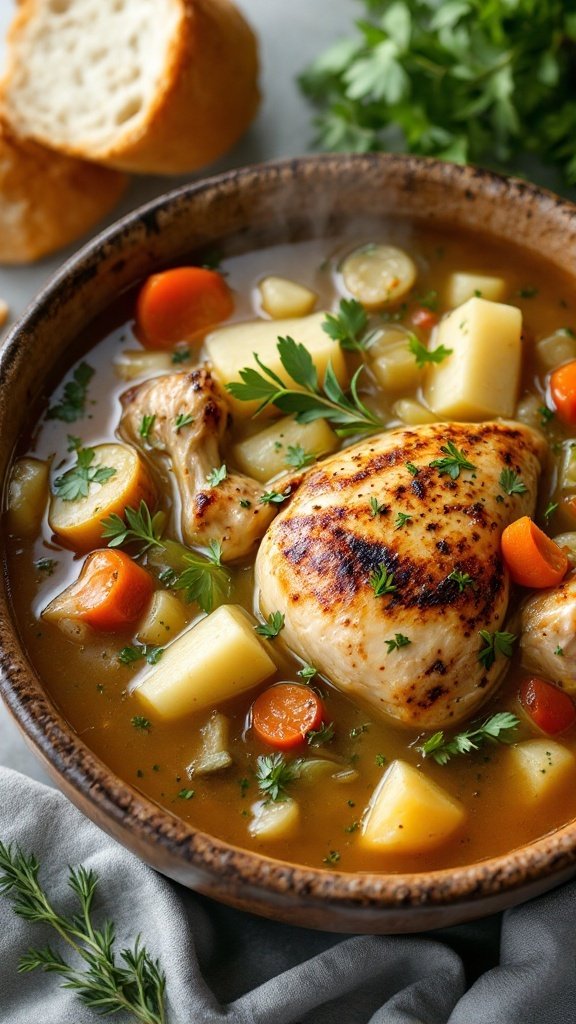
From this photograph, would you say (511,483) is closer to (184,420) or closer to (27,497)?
(184,420)

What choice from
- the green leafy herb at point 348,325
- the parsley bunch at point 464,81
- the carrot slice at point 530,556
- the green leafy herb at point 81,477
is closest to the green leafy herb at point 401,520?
the carrot slice at point 530,556

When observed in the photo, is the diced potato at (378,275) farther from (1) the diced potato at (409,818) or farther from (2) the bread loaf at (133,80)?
(1) the diced potato at (409,818)

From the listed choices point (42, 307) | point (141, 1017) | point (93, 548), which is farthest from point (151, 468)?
point (141, 1017)

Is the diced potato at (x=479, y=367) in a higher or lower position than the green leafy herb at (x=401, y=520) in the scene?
lower

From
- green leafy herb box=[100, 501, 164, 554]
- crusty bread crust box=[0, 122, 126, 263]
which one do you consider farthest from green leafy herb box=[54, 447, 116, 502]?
crusty bread crust box=[0, 122, 126, 263]

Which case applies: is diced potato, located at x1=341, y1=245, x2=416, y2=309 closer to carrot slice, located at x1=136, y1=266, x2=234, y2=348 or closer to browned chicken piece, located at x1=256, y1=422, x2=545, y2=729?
carrot slice, located at x1=136, y1=266, x2=234, y2=348

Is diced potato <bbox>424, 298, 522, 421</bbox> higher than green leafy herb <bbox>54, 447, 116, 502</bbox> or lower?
lower
